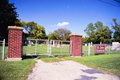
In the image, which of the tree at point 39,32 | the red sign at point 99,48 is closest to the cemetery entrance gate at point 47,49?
the red sign at point 99,48

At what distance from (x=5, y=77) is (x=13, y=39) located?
4218 millimetres

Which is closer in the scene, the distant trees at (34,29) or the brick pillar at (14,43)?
the brick pillar at (14,43)

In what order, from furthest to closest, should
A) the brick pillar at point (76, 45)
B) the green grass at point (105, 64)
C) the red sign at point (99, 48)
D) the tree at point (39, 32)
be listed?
the tree at point (39, 32)
the red sign at point (99, 48)
the brick pillar at point (76, 45)
the green grass at point (105, 64)

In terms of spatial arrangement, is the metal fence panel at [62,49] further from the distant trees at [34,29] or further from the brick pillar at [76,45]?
the distant trees at [34,29]

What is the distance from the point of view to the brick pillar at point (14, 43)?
25.4 feet

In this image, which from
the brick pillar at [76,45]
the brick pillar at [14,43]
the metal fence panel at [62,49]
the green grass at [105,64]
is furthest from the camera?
the metal fence panel at [62,49]

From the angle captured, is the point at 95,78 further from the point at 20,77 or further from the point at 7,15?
the point at 7,15

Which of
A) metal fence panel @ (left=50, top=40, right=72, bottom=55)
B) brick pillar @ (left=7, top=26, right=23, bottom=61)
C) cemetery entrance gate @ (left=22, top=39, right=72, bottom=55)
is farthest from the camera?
metal fence panel @ (left=50, top=40, right=72, bottom=55)

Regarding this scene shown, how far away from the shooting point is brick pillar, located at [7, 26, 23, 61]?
25.4ft

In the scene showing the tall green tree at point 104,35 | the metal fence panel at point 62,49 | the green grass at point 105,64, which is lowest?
the green grass at point 105,64

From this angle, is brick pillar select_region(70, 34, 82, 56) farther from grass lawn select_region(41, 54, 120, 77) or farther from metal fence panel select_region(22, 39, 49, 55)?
metal fence panel select_region(22, 39, 49, 55)

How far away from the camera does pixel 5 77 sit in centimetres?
417

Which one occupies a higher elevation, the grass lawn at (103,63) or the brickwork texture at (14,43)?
the brickwork texture at (14,43)

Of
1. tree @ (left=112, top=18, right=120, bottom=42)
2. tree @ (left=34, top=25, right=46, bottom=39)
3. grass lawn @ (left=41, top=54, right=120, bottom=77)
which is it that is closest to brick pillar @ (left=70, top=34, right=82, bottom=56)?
grass lawn @ (left=41, top=54, right=120, bottom=77)
